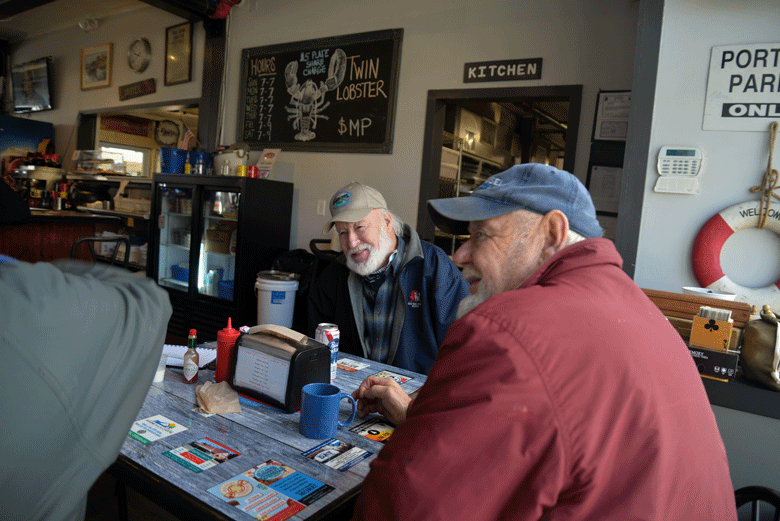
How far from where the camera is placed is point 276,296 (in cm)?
401

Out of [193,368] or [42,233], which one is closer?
[193,368]

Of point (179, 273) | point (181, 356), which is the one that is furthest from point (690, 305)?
point (179, 273)

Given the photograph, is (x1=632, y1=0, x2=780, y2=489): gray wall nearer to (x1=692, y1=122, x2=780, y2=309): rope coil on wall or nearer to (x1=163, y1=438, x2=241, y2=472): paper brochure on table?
(x1=692, y1=122, x2=780, y2=309): rope coil on wall

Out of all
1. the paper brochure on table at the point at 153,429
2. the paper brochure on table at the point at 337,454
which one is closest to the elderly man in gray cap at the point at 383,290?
the paper brochure on table at the point at 337,454

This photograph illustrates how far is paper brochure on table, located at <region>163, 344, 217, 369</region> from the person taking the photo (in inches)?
72.2

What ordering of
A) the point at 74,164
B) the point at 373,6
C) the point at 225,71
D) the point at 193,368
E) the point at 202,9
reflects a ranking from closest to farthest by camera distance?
1. the point at 193,368
2. the point at 373,6
3. the point at 202,9
4. the point at 225,71
5. the point at 74,164

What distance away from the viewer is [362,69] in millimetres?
4258

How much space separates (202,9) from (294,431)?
471 centimetres

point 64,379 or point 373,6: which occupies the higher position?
point 373,6

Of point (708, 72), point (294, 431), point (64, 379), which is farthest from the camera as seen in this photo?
point (708, 72)

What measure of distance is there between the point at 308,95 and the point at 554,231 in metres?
3.91

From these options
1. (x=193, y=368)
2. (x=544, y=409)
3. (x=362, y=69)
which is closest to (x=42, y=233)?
(x=362, y=69)

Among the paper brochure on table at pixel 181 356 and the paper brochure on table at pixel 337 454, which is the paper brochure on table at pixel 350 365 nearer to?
the paper brochure on table at pixel 181 356

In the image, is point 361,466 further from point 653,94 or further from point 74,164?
point 74,164
